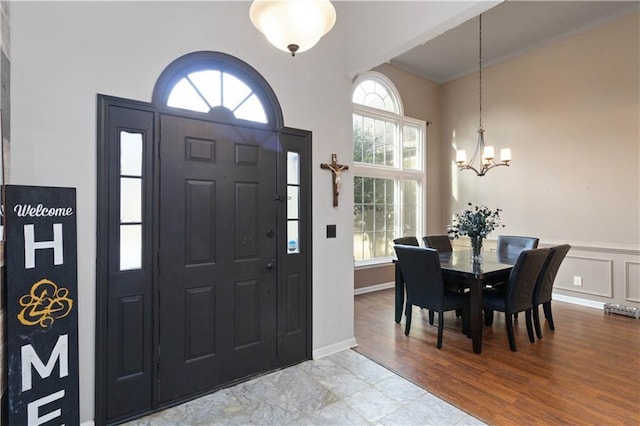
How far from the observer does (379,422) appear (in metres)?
2.08

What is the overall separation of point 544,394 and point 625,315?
115 inches

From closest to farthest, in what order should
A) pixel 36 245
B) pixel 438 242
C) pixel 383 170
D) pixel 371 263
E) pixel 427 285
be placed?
pixel 36 245, pixel 427 285, pixel 438 242, pixel 371 263, pixel 383 170

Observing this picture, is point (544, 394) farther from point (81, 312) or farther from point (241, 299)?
point (81, 312)

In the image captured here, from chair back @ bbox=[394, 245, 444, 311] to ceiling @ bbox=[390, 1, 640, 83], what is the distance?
11.1ft

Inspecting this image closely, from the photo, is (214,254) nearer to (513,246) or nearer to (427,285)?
(427,285)

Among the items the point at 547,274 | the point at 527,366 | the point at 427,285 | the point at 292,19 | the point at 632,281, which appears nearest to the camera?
the point at 292,19

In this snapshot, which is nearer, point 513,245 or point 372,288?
point 513,245

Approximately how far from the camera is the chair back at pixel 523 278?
3025 millimetres

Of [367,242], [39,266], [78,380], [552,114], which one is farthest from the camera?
[367,242]

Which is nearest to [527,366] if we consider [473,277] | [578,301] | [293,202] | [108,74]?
[473,277]

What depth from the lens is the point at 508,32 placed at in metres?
4.67

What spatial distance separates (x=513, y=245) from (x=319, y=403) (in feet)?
11.6

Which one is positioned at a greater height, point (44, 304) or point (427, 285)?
point (44, 304)

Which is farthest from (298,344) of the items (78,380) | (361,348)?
(78,380)
